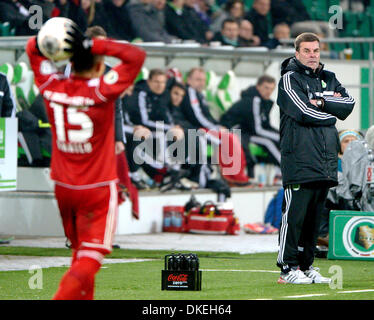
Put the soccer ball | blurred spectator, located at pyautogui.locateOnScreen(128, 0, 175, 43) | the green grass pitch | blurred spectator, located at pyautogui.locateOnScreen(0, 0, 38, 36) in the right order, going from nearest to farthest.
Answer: the soccer ball
the green grass pitch
blurred spectator, located at pyautogui.locateOnScreen(0, 0, 38, 36)
blurred spectator, located at pyautogui.locateOnScreen(128, 0, 175, 43)

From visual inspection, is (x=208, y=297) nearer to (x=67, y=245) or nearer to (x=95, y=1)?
(x=67, y=245)

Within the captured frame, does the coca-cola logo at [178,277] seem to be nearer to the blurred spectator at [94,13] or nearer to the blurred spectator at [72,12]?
the blurred spectator at [72,12]

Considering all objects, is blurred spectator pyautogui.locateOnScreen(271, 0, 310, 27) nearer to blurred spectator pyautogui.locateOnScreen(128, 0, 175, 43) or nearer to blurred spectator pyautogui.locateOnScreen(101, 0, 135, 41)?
blurred spectator pyautogui.locateOnScreen(128, 0, 175, 43)

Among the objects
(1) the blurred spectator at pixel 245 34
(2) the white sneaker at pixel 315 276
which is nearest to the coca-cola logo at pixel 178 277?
(2) the white sneaker at pixel 315 276

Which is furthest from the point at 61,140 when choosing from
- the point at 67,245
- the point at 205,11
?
the point at 205,11

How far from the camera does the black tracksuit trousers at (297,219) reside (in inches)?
354

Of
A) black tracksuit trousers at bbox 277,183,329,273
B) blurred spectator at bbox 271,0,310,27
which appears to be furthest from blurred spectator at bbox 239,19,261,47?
black tracksuit trousers at bbox 277,183,329,273

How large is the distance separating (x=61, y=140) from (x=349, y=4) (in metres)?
18.7

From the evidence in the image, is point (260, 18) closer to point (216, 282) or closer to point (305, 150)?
point (305, 150)

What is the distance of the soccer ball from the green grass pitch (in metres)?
2.33

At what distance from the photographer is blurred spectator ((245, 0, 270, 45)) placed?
19.7 m

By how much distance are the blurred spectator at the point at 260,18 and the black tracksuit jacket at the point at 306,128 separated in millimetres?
10404

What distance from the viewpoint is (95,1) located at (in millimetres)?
16203

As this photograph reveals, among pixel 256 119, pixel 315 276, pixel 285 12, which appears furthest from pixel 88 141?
pixel 285 12
